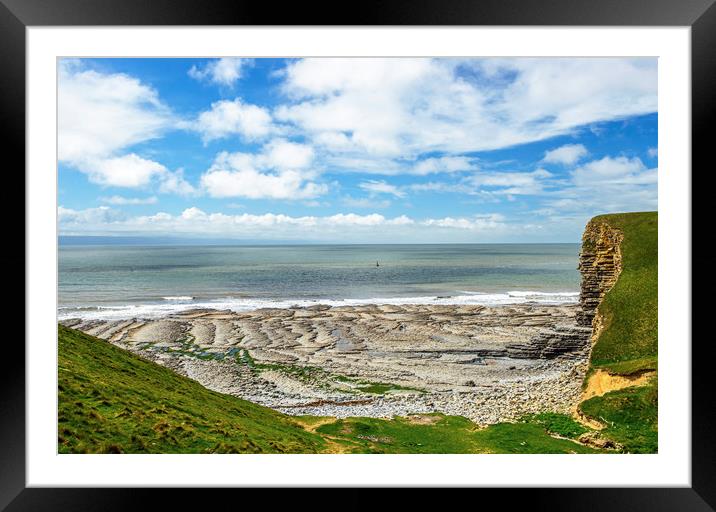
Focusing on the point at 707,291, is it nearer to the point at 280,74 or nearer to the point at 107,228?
the point at 280,74

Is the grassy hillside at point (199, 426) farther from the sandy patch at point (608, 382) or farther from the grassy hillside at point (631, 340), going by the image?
the sandy patch at point (608, 382)

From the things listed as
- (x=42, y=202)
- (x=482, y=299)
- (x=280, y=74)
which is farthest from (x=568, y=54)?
(x=482, y=299)

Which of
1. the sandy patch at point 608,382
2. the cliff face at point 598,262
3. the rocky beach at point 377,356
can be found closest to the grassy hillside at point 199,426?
the sandy patch at point 608,382

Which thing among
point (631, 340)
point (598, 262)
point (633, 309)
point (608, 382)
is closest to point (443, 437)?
point (608, 382)

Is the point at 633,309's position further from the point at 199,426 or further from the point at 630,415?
the point at 199,426

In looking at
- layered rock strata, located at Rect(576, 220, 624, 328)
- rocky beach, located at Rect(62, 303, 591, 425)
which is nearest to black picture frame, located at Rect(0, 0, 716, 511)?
rocky beach, located at Rect(62, 303, 591, 425)

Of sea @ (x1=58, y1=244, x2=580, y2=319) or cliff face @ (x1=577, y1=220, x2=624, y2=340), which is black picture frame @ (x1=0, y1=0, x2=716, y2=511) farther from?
sea @ (x1=58, y1=244, x2=580, y2=319)
